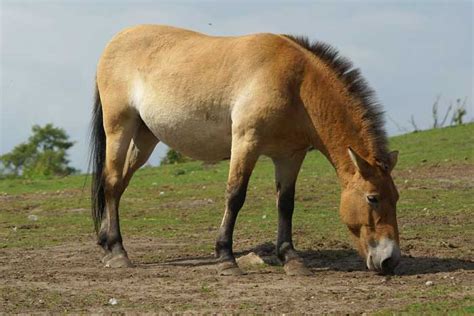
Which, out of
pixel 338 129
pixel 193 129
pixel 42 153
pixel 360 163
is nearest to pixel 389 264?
pixel 360 163

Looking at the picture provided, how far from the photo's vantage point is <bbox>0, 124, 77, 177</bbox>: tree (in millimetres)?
33456

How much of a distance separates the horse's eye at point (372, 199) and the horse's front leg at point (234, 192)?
1.23 m

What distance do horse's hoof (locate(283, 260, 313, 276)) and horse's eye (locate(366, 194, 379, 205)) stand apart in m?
1.02

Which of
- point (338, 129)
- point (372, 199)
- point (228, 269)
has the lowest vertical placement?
point (228, 269)

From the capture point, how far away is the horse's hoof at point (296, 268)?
31.6 feet

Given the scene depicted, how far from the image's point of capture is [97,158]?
11.7m

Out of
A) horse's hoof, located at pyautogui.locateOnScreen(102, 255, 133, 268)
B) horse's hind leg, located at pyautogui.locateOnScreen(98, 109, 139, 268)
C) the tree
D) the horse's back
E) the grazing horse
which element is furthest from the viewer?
the tree

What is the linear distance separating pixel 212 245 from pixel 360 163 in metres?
3.27

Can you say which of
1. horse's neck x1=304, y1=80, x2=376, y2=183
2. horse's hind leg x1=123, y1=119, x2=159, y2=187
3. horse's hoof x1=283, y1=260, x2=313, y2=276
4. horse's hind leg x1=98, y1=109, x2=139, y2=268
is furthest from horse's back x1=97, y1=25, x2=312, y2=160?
horse's hoof x1=283, y1=260, x2=313, y2=276

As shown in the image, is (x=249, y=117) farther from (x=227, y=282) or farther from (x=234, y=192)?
(x=227, y=282)

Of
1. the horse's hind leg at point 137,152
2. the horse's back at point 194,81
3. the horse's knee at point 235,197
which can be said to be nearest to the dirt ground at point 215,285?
the horse's knee at point 235,197

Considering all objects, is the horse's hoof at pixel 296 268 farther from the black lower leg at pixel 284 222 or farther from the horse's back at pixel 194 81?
the horse's back at pixel 194 81

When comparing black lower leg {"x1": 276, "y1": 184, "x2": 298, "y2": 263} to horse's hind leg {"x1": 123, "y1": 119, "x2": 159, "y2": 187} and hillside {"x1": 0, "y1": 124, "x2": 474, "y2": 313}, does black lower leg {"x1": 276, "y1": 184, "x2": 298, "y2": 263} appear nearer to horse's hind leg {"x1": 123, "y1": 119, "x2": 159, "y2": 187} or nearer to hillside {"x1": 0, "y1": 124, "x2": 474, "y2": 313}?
hillside {"x1": 0, "y1": 124, "x2": 474, "y2": 313}

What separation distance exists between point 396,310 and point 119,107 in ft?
15.4
